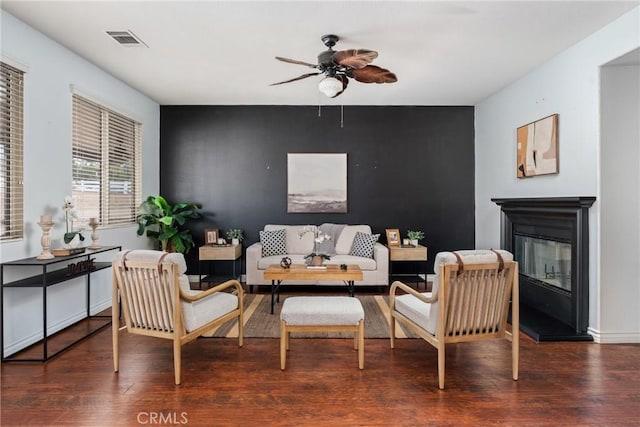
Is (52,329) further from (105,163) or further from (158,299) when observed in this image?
(105,163)

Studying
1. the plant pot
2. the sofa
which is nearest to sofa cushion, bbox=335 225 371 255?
the sofa

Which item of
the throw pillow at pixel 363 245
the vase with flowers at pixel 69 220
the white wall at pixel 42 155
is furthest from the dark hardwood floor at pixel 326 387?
the throw pillow at pixel 363 245

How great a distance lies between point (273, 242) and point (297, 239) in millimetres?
415

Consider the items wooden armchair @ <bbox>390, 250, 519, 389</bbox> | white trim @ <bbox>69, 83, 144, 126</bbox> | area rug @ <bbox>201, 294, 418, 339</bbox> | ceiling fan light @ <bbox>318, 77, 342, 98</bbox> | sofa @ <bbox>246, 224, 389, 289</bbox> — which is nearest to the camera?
wooden armchair @ <bbox>390, 250, 519, 389</bbox>

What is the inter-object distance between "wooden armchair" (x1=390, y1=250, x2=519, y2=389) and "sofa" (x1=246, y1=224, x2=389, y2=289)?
2.45 metres

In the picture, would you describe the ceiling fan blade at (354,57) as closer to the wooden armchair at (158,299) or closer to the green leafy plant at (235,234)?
the wooden armchair at (158,299)

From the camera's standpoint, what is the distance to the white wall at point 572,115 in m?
3.32

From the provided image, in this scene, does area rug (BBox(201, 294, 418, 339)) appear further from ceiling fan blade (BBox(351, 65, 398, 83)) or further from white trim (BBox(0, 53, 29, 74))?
white trim (BBox(0, 53, 29, 74))

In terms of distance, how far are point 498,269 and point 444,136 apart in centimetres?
396

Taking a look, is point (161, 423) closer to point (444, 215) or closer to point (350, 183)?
point (350, 183)

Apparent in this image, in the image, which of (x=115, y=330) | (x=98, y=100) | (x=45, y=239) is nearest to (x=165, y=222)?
(x=98, y=100)

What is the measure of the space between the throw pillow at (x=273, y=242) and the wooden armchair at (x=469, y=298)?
3122 mm

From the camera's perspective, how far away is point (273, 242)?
555 cm

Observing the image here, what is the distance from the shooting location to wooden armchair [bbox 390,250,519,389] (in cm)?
253
